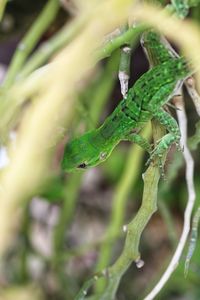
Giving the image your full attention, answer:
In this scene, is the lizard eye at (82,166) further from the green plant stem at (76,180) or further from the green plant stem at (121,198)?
the green plant stem at (76,180)

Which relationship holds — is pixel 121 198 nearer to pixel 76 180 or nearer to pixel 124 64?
pixel 76 180

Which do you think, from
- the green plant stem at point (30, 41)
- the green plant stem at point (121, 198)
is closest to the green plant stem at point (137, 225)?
the green plant stem at point (121, 198)

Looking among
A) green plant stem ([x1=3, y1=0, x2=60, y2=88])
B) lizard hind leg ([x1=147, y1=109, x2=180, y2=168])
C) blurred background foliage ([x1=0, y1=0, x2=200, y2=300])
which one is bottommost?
blurred background foliage ([x1=0, y1=0, x2=200, y2=300])

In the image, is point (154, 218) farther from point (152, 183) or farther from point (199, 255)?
point (152, 183)

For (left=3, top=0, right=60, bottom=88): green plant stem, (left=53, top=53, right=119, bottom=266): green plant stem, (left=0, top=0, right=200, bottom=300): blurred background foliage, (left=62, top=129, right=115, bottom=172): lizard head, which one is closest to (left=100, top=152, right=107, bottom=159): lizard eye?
(left=62, top=129, right=115, bottom=172): lizard head

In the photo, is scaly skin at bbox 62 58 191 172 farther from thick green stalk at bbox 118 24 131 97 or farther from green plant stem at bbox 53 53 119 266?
green plant stem at bbox 53 53 119 266

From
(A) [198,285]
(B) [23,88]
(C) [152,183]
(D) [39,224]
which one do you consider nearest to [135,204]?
(D) [39,224]

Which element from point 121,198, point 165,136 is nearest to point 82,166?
point 165,136
